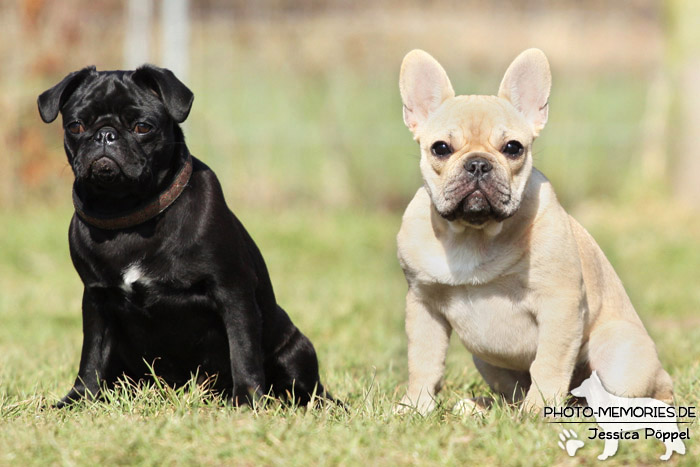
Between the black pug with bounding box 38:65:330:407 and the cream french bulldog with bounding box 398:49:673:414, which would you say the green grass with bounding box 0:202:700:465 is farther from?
the cream french bulldog with bounding box 398:49:673:414

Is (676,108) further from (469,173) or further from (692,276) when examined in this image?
(469,173)

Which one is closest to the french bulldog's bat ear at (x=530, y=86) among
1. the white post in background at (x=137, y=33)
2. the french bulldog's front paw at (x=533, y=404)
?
the french bulldog's front paw at (x=533, y=404)

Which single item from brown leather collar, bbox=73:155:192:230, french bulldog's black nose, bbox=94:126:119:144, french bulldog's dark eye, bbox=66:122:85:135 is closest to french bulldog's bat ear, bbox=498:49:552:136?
brown leather collar, bbox=73:155:192:230

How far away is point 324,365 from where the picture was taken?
5.32 m

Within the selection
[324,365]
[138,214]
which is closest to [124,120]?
[138,214]

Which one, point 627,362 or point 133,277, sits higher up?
point 133,277

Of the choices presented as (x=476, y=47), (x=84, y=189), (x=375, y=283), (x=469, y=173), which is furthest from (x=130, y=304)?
(x=476, y=47)

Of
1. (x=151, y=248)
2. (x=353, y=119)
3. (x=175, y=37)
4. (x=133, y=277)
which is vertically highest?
(x=175, y=37)

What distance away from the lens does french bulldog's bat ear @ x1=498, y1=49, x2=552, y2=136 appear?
161 inches

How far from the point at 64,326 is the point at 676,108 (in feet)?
24.4

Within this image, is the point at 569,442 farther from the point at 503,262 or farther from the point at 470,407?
the point at 503,262

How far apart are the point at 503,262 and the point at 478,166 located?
44 cm

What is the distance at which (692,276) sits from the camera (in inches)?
330

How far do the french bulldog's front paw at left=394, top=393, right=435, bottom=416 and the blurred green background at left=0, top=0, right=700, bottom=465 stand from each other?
355cm
